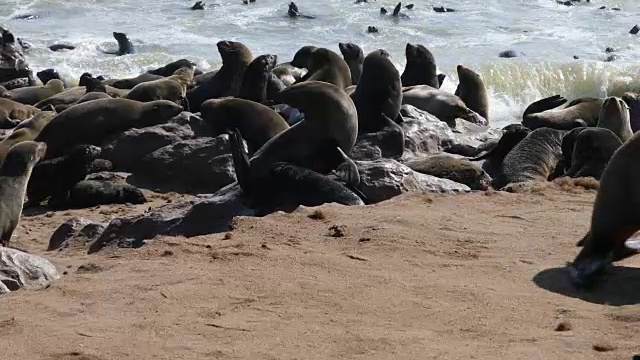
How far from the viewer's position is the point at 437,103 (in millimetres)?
12312

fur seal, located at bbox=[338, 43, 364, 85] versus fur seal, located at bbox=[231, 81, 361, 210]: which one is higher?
fur seal, located at bbox=[231, 81, 361, 210]

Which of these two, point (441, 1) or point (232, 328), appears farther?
point (441, 1)

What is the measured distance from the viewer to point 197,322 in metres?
4.35

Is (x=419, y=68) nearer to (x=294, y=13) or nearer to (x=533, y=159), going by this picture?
(x=533, y=159)

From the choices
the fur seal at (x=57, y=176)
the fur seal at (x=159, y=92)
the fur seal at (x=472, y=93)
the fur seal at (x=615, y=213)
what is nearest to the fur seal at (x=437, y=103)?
the fur seal at (x=472, y=93)

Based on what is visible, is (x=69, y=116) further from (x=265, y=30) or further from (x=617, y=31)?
(x=617, y=31)

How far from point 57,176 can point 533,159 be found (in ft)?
15.0

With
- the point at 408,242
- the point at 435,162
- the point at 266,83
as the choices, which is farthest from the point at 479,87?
the point at 408,242

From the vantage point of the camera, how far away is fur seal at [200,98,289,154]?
392 inches

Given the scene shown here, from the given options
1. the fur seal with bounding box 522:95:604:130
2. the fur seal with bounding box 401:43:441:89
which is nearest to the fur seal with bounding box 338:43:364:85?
the fur seal with bounding box 401:43:441:89

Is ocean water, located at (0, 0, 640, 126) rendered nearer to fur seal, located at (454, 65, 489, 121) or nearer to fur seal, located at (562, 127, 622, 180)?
fur seal, located at (454, 65, 489, 121)

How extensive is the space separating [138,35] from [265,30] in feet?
10.8

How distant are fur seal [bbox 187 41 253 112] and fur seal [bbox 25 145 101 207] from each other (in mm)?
3504

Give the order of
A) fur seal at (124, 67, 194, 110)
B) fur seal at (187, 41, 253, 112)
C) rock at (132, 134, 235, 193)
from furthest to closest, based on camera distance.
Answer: fur seal at (187, 41, 253, 112) → fur seal at (124, 67, 194, 110) → rock at (132, 134, 235, 193)
